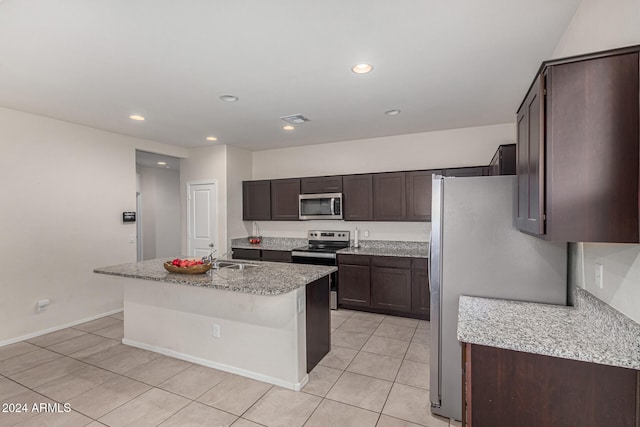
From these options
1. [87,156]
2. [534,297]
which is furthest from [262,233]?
[534,297]

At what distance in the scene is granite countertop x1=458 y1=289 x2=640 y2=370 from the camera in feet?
4.36

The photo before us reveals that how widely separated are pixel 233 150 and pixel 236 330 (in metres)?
3.60

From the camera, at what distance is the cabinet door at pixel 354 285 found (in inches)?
175

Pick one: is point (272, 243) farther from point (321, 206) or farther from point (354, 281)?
point (354, 281)

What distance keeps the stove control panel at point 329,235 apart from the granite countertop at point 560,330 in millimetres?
3206

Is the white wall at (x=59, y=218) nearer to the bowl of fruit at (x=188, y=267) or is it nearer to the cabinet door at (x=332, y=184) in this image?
the bowl of fruit at (x=188, y=267)

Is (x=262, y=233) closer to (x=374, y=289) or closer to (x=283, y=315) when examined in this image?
(x=374, y=289)

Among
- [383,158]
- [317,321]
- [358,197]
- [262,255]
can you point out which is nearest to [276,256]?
[262,255]

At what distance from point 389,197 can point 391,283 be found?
1.24 metres

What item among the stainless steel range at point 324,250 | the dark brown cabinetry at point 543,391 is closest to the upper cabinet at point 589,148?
the dark brown cabinetry at point 543,391

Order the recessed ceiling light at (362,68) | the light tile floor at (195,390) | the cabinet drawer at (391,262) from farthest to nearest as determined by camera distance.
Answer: the cabinet drawer at (391,262) < the recessed ceiling light at (362,68) < the light tile floor at (195,390)

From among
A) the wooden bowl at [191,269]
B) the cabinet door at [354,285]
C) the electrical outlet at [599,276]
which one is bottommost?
the cabinet door at [354,285]

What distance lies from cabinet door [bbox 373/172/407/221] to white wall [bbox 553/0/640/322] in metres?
2.59

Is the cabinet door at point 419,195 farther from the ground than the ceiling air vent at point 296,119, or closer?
closer
